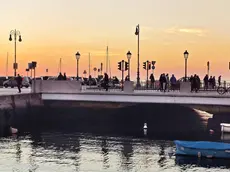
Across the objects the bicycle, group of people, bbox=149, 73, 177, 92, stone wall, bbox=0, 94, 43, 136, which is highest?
group of people, bbox=149, 73, 177, 92

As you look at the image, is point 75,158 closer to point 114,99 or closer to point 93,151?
point 93,151

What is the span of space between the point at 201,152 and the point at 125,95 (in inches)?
757

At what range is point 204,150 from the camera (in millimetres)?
48688

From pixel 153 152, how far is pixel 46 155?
336 inches

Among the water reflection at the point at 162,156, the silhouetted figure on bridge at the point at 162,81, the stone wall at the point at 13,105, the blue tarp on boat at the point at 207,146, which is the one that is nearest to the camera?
the water reflection at the point at 162,156

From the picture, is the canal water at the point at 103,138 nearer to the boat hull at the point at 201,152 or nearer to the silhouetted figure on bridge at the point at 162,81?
the boat hull at the point at 201,152

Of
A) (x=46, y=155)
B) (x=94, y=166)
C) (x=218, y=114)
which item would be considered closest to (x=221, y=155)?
(x=94, y=166)

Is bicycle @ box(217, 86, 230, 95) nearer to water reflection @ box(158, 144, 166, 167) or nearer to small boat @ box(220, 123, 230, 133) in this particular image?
small boat @ box(220, 123, 230, 133)

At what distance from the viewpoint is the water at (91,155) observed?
4441 cm

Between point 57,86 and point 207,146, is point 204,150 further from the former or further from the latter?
point 57,86

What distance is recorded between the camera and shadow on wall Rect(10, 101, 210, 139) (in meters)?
68.0

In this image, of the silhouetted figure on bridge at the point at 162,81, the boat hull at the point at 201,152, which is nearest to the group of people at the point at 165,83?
the silhouetted figure on bridge at the point at 162,81

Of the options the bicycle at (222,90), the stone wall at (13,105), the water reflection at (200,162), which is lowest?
the water reflection at (200,162)

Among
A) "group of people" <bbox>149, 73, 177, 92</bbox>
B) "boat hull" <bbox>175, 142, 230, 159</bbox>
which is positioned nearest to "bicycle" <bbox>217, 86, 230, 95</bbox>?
"group of people" <bbox>149, 73, 177, 92</bbox>
